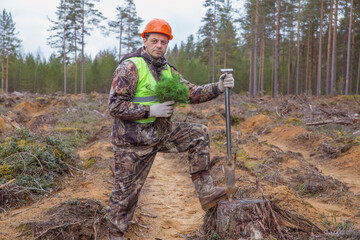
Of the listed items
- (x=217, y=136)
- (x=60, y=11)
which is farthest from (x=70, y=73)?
(x=217, y=136)

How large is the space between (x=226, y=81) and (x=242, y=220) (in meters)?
1.52

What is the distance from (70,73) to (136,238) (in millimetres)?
52751

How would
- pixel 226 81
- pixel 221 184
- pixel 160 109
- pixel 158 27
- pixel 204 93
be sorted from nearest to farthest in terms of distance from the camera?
pixel 160 109 → pixel 158 27 → pixel 226 81 → pixel 204 93 → pixel 221 184

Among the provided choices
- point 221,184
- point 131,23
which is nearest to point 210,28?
point 131,23

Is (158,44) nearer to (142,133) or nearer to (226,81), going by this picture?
(226,81)

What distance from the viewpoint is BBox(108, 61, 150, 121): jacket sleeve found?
3.03m

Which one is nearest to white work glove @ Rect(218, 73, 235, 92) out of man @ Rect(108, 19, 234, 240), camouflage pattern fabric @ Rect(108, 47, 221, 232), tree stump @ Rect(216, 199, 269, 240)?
man @ Rect(108, 19, 234, 240)

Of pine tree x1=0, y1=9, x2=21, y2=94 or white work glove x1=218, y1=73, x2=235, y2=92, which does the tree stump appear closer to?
white work glove x1=218, y1=73, x2=235, y2=92

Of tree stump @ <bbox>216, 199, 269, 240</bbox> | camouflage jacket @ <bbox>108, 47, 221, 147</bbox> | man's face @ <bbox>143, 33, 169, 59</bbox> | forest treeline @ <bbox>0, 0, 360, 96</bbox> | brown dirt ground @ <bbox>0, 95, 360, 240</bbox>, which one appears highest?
forest treeline @ <bbox>0, 0, 360, 96</bbox>

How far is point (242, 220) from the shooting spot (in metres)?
3.20

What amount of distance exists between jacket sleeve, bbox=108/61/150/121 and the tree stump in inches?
54.1

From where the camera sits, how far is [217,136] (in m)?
10.8

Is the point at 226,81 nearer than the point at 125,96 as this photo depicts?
No

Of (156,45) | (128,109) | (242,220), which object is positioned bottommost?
(242,220)
